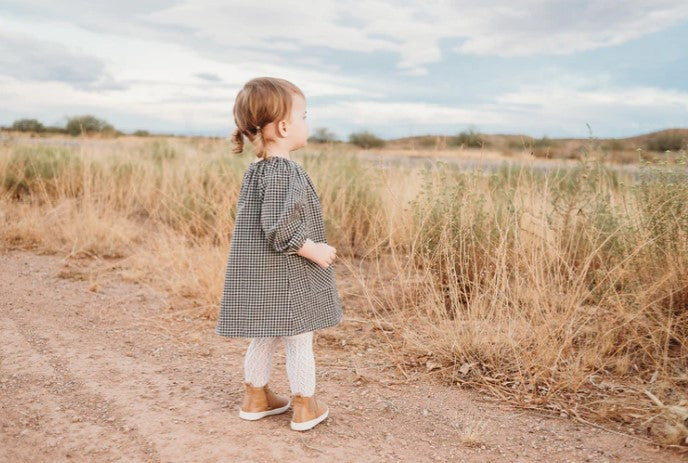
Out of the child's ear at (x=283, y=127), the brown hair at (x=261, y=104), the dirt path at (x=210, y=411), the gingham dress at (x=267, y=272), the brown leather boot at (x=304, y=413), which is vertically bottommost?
the dirt path at (x=210, y=411)

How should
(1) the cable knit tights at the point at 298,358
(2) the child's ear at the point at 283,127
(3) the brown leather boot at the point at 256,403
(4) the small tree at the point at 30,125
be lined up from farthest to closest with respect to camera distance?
(4) the small tree at the point at 30,125 → (3) the brown leather boot at the point at 256,403 → (1) the cable knit tights at the point at 298,358 → (2) the child's ear at the point at 283,127

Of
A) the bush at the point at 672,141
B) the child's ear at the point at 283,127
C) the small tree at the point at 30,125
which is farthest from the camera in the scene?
the small tree at the point at 30,125

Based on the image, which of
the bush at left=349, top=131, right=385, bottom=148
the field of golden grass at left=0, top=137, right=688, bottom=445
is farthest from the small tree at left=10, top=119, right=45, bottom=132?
the field of golden grass at left=0, top=137, right=688, bottom=445

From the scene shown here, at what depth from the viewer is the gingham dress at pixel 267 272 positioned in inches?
109

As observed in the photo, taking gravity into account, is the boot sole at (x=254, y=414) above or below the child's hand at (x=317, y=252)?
below

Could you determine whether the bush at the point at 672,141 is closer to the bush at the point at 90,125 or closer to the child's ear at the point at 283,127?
the child's ear at the point at 283,127

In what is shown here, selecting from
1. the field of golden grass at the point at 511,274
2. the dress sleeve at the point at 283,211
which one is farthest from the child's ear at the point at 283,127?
the field of golden grass at the point at 511,274

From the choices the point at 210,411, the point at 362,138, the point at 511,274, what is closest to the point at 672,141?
the point at 511,274

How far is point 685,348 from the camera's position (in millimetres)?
3662

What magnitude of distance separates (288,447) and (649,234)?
2.46 metres

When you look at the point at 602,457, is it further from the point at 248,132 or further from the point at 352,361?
the point at 248,132

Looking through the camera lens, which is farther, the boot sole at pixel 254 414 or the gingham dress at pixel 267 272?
the boot sole at pixel 254 414

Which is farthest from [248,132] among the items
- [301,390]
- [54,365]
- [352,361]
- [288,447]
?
[54,365]

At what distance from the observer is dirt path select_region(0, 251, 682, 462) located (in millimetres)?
2787
